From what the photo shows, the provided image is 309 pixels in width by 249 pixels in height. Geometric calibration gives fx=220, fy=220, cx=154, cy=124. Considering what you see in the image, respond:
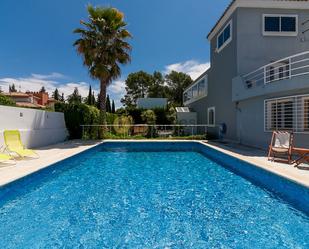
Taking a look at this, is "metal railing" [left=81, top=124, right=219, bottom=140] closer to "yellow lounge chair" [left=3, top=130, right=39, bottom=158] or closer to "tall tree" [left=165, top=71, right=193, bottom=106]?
"yellow lounge chair" [left=3, top=130, right=39, bottom=158]

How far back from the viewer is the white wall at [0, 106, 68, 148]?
32.9ft

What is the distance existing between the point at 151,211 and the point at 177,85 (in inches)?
1870

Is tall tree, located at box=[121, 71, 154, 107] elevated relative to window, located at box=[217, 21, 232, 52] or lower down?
elevated

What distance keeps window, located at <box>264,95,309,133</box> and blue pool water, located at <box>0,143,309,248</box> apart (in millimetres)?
3820

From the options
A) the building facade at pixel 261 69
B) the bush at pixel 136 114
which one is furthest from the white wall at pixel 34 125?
the bush at pixel 136 114

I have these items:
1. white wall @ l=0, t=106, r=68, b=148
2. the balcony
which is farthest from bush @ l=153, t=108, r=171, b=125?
the balcony

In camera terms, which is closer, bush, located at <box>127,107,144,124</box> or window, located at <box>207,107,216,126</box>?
window, located at <box>207,107,216,126</box>

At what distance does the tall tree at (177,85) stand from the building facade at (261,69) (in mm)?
33019

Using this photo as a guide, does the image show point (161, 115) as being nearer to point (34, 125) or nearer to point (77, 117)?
point (77, 117)

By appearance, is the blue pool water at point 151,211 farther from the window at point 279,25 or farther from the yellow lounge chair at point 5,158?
the window at point 279,25

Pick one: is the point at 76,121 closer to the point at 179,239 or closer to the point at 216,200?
the point at 216,200

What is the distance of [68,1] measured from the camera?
15.7 m

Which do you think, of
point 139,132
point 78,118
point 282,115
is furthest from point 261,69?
point 78,118

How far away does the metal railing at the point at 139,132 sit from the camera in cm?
1636
